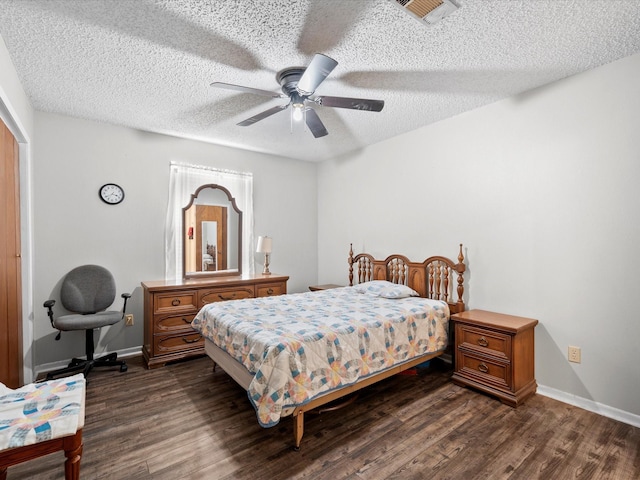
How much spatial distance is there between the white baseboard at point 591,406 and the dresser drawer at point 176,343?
11.1ft

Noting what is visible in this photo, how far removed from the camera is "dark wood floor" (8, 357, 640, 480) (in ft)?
5.81

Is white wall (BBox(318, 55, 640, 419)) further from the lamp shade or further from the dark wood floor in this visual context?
the lamp shade

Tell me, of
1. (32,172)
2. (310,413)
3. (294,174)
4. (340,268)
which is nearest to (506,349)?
(310,413)

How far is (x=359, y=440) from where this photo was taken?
2037 mm

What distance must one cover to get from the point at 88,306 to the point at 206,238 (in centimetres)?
146

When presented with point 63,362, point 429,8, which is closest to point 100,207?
point 63,362

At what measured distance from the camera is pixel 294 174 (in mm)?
5051

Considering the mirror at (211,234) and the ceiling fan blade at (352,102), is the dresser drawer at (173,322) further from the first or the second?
the ceiling fan blade at (352,102)

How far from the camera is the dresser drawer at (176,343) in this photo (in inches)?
129

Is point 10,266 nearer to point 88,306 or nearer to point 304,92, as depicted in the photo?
point 88,306

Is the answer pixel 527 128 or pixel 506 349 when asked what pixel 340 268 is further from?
pixel 527 128

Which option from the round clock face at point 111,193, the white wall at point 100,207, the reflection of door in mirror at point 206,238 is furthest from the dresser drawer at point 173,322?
the round clock face at point 111,193

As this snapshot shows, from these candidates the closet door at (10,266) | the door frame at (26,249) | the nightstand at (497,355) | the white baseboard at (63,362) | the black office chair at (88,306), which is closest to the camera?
the closet door at (10,266)

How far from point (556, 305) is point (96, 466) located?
11.4ft
